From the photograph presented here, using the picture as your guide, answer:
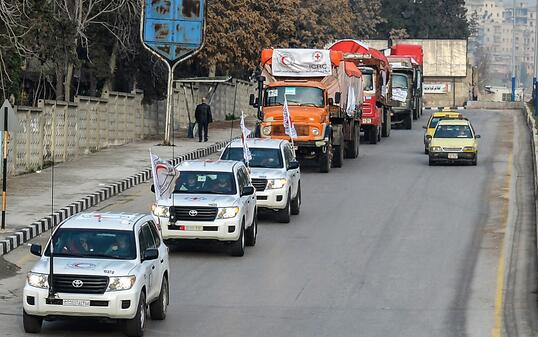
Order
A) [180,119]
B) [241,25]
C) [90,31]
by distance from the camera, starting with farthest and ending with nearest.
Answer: [241,25] < [180,119] < [90,31]

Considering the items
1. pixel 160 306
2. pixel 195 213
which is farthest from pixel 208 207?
pixel 160 306

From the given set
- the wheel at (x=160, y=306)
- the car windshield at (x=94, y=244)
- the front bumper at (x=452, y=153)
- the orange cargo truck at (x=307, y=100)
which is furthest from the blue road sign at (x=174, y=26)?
the car windshield at (x=94, y=244)

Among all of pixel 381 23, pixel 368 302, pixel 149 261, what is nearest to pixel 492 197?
pixel 368 302

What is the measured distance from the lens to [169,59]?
47.8 m

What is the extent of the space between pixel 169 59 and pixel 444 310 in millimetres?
30308

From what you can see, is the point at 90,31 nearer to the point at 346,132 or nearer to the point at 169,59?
the point at 169,59

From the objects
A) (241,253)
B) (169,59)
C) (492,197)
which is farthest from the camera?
(169,59)

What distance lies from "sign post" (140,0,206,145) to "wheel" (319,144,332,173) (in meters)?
8.91

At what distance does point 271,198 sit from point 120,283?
12.4 m

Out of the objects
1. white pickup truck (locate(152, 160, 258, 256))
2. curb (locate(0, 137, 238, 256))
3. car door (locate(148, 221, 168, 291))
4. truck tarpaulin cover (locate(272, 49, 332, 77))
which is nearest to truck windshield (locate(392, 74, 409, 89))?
curb (locate(0, 137, 238, 256))

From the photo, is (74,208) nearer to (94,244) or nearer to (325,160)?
(325,160)

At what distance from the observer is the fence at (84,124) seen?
36.3 metres

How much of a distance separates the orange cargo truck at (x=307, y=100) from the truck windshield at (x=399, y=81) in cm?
2079

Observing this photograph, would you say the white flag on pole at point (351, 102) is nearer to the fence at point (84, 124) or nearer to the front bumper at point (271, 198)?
the fence at point (84, 124)
